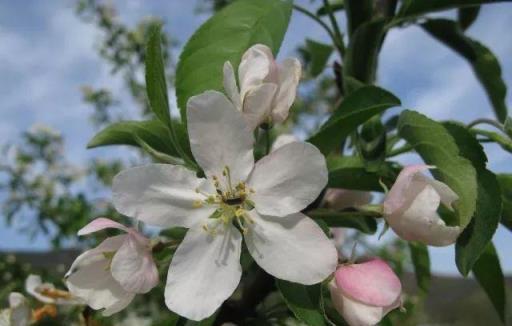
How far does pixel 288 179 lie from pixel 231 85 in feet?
0.49

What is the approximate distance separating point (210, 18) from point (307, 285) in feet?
1.69

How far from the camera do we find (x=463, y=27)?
160cm

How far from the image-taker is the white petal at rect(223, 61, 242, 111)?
0.92 m

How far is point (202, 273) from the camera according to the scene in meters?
0.87

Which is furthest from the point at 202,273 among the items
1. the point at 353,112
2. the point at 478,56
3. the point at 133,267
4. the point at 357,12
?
the point at 478,56

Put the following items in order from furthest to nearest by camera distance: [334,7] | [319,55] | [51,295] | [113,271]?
[319,55]
[334,7]
[51,295]
[113,271]

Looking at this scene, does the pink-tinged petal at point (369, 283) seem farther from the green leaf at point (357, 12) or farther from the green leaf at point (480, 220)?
the green leaf at point (357, 12)

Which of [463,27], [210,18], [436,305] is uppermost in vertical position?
[210,18]

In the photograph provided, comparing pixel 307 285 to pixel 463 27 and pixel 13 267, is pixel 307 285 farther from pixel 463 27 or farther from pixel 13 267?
pixel 13 267

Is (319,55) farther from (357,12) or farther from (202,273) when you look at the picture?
(202,273)

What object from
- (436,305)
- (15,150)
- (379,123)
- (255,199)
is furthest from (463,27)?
(436,305)

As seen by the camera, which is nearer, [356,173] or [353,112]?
[353,112]

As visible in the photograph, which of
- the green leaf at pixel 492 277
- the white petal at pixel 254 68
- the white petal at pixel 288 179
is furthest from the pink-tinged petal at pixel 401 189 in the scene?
the green leaf at pixel 492 277

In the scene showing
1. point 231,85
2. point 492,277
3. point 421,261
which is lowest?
point 421,261
